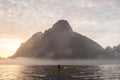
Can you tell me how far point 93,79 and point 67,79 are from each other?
12.2m

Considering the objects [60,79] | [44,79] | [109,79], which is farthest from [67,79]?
[109,79]

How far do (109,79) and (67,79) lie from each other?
20710 mm

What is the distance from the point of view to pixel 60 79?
354 feet

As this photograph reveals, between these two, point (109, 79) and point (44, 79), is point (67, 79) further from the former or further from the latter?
point (109, 79)

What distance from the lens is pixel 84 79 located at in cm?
10881

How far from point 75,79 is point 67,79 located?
144 inches

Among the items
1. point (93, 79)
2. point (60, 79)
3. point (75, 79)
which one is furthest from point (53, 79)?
point (93, 79)

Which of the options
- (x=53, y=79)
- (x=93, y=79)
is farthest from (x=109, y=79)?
(x=53, y=79)

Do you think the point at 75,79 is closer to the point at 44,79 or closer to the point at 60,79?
the point at 60,79

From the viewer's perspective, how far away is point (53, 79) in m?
107

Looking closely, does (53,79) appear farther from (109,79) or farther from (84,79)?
(109,79)

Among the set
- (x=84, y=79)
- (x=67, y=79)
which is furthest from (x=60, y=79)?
(x=84, y=79)

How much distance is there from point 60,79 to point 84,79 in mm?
11112

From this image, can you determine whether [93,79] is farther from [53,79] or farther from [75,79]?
[53,79]
